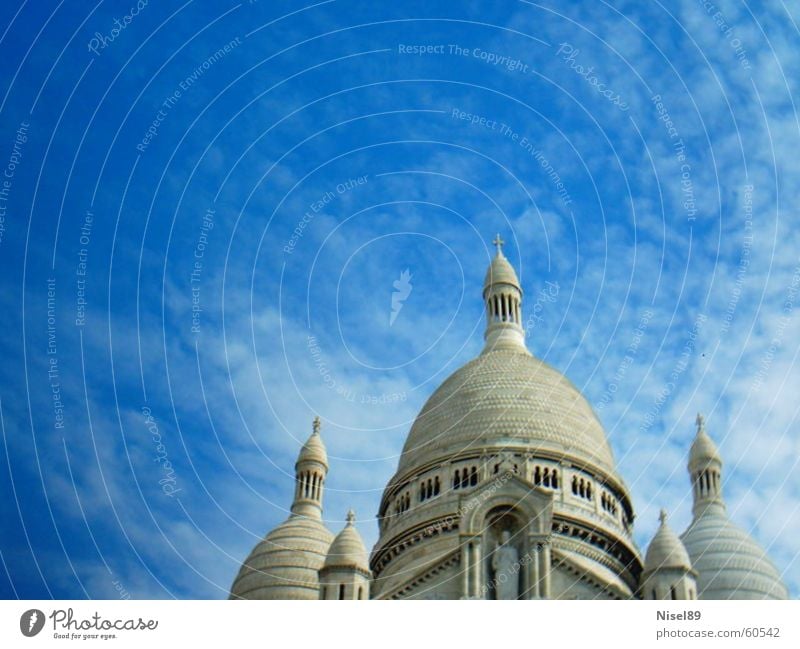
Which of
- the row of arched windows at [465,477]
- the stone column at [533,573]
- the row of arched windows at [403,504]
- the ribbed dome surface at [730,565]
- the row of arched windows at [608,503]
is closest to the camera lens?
the stone column at [533,573]

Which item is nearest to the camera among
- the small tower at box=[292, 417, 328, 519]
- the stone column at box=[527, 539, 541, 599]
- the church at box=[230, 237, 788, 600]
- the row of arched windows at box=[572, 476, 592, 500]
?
the stone column at box=[527, 539, 541, 599]

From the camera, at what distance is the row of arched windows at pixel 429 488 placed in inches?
2000

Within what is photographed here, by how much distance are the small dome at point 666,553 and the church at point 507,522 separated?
58 millimetres

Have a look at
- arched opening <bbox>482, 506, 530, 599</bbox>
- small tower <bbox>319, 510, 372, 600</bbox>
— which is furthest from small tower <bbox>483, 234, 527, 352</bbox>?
small tower <bbox>319, 510, 372, 600</bbox>

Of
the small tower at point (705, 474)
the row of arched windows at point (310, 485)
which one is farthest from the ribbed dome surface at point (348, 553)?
the small tower at point (705, 474)

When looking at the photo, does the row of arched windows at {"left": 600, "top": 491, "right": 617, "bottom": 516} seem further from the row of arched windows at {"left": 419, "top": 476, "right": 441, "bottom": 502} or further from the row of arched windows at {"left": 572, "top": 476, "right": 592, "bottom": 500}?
the row of arched windows at {"left": 419, "top": 476, "right": 441, "bottom": 502}

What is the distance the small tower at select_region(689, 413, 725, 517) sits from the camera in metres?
53.9

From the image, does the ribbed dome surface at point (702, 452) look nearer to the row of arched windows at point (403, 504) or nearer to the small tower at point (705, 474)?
the small tower at point (705, 474)

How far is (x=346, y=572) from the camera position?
3694 cm

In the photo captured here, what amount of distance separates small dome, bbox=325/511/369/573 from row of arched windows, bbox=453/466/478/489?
38.8ft
